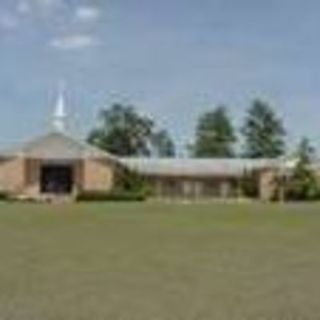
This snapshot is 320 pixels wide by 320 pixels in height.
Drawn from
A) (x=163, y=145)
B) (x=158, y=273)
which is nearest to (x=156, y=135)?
(x=163, y=145)

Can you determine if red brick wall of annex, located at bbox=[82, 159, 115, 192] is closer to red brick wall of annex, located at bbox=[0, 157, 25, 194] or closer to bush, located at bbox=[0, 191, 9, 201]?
red brick wall of annex, located at bbox=[0, 157, 25, 194]

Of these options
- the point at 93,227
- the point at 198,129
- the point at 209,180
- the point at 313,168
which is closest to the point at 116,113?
the point at 198,129

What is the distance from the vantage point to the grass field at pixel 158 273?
14336mm

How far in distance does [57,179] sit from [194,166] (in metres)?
14.9

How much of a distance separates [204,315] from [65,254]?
9.82 meters

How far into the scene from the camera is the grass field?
14.3 m

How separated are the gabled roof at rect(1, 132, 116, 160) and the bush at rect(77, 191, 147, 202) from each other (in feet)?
34.1

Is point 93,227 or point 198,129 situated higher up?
point 198,129

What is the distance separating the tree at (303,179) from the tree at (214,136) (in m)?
42.0

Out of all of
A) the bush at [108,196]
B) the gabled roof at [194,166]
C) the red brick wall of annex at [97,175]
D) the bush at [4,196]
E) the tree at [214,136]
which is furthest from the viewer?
the tree at [214,136]

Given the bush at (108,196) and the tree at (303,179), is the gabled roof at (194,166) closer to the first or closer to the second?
the tree at (303,179)

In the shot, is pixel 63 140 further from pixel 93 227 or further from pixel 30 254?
pixel 30 254

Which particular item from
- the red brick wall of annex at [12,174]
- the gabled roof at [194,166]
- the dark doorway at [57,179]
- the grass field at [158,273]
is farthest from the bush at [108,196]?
the grass field at [158,273]

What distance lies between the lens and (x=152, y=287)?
55.8 ft
